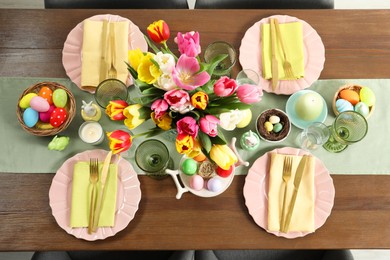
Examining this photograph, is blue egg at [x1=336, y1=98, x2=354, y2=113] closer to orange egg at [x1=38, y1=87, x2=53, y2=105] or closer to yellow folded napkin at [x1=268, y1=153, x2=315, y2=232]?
yellow folded napkin at [x1=268, y1=153, x2=315, y2=232]

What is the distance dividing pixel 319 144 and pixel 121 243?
2.03 feet

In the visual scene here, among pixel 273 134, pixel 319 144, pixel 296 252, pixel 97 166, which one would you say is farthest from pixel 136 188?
pixel 296 252

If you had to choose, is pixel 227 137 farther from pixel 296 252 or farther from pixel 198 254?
pixel 296 252

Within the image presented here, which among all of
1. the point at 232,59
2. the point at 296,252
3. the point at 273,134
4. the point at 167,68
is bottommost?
the point at 296,252

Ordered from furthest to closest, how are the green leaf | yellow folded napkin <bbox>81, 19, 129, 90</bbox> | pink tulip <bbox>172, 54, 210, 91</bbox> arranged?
1. yellow folded napkin <bbox>81, 19, 129, 90</bbox>
2. the green leaf
3. pink tulip <bbox>172, 54, 210, 91</bbox>

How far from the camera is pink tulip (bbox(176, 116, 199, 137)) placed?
0.70m

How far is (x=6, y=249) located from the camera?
1.00 m

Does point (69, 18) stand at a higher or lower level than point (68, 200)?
higher

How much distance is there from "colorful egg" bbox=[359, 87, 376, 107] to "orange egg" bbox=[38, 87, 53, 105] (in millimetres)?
894

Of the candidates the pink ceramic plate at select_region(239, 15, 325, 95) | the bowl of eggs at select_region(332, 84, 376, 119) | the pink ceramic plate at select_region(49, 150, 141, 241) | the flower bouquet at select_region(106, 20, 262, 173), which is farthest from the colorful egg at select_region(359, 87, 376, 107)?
the pink ceramic plate at select_region(49, 150, 141, 241)

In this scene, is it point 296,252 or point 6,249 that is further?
point 296,252

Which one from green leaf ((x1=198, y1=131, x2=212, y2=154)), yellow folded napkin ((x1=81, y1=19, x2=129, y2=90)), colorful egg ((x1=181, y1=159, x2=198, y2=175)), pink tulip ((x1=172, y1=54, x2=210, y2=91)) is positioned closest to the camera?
pink tulip ((x1=172, y1=54, x2=210, y2=91))

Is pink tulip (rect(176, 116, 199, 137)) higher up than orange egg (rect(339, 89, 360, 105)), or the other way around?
pink tulip (rect(176, 116, 199, 137))

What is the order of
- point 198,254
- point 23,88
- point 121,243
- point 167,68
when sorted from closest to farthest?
point 167,68 < point 121,243 < point 23,88 < point 198,254
